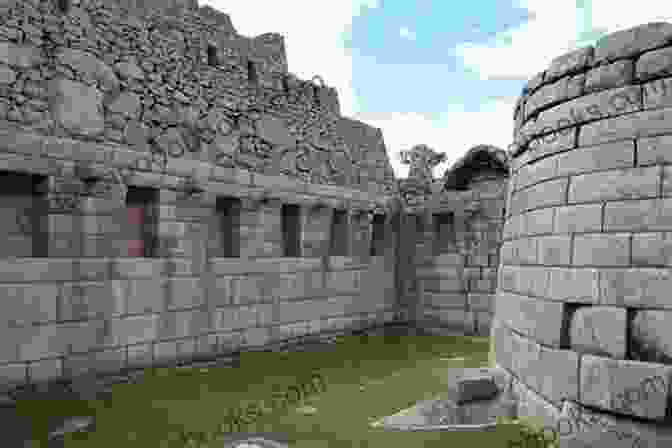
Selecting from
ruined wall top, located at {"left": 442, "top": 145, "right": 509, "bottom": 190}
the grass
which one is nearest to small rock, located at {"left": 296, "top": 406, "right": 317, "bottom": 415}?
the grass

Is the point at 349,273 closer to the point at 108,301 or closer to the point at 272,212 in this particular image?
the point at 272,212

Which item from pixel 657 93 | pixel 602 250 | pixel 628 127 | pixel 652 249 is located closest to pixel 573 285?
pixel 602 250

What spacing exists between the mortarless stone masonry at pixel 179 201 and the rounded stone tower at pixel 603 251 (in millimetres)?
304

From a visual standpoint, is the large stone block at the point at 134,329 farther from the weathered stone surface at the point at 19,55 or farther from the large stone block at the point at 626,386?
the large stone block at the point at 626,386

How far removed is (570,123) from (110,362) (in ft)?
23.0

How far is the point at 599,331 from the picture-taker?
4891mm

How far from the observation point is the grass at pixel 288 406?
5785 millimetres

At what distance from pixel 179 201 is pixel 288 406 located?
3999 mm

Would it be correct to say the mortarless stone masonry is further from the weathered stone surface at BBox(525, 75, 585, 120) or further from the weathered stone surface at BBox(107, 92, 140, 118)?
the weathered stone surface at BBox(525, 75, 585, 120)

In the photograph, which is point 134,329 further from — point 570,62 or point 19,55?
point 570,62

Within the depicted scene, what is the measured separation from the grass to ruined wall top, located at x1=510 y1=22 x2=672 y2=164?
297cm

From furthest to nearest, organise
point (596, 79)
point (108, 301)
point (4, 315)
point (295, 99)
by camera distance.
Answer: point (295, 99)
point (108, 301)
point (4, 315)
point (596, 79)

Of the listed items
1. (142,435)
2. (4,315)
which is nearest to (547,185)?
(142,435)

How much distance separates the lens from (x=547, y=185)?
5.77 m
